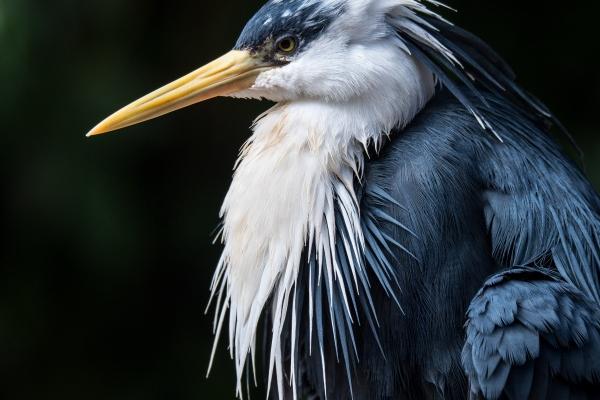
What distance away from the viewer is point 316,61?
5.54ft

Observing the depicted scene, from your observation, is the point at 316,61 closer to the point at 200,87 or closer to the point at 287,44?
the point at 287,44

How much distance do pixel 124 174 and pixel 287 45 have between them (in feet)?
4.82

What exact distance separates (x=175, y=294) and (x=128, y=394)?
16.3 inches

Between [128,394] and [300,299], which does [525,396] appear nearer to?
[300,299]

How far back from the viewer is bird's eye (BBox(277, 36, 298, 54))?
173cm

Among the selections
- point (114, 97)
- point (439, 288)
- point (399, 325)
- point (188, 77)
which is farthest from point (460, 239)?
point (114, 97)

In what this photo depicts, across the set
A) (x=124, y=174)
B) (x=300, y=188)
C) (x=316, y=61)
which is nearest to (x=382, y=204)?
(x=300, y=188)

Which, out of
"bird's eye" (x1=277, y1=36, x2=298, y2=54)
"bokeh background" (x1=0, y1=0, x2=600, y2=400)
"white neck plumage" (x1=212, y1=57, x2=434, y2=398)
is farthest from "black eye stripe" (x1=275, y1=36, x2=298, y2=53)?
"bokeh background" (x1=0, y1=0, x2=600, y2=400)

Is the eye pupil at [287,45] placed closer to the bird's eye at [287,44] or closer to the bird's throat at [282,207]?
the bird's eye at [287,44]

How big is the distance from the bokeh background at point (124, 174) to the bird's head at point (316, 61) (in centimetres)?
121

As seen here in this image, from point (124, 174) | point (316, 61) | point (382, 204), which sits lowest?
point (124, 174)

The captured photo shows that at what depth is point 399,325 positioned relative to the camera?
1.67 metres

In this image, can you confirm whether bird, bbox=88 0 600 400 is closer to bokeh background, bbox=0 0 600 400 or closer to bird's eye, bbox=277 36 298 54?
bird's eye, bbox=277 36 298 54

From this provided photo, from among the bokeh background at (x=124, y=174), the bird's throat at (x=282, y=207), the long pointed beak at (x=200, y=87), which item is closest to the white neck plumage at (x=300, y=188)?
the bird's throat at (x=282, y=207)
